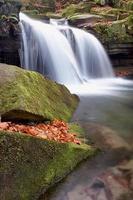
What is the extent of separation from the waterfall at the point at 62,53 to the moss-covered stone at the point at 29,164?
749cm

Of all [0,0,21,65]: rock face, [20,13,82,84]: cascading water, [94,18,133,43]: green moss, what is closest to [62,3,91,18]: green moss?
[94,18,133,43]: green moss

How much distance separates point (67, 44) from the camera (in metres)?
13.9

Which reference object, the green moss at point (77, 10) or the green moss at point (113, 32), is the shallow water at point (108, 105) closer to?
the green moss at point (113, 32)

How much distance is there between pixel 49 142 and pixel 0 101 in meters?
1.73

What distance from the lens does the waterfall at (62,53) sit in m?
12.4

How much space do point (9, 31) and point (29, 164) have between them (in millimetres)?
7296

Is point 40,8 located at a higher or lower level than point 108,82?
higher

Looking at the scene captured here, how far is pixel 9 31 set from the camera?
10969 mm


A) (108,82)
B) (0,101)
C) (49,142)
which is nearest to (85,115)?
(0,101)

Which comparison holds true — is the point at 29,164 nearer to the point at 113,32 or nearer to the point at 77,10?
the point at 113,32

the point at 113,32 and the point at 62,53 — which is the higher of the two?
the point at 113,32

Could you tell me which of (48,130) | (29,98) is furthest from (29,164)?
(29,98)

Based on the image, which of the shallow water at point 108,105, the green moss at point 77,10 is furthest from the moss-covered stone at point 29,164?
the green moss at point 77,10

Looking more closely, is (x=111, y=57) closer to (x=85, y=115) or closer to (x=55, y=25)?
(x=55, y=25)
